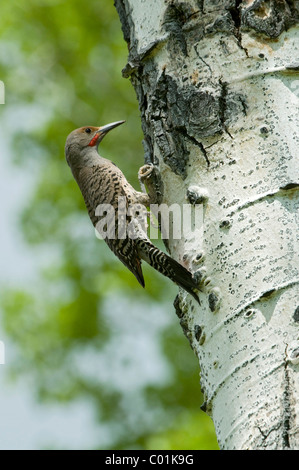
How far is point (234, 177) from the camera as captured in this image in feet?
9.31

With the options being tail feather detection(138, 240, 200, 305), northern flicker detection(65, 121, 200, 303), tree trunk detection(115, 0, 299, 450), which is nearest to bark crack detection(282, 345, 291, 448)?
tree trunk detection(115, 0, 299, 450)

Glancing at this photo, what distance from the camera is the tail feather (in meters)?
2.88

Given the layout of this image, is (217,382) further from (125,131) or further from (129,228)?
(125,131)

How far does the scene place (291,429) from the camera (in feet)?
7.22

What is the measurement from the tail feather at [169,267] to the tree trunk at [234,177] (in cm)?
6

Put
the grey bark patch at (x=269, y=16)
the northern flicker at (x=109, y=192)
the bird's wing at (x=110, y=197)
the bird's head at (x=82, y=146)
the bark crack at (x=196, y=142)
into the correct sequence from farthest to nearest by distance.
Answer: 1. the bird's head at (x=82, y=146)
2. the bird's wing at (x=110, y=197)
3. the northern flicker at (x=109, y=192)
4. the grey bark patch at (x=269, y=16)
5. the bark crack at (x=196, y=142)

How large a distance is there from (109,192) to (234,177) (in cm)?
218

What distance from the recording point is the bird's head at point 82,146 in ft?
18.0

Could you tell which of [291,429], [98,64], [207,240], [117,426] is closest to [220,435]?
[291,429]

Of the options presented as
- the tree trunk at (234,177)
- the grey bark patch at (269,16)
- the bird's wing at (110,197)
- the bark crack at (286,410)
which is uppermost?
the bird's wing at (110,197)

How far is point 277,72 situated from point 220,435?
1.53 metres

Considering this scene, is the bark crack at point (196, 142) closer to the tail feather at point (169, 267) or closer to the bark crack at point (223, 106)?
the bark crack at point (223, 106)

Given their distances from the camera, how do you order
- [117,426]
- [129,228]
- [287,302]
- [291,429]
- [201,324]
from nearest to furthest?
[291,429], [287,302], [201,324], [129,228], [117,426]
